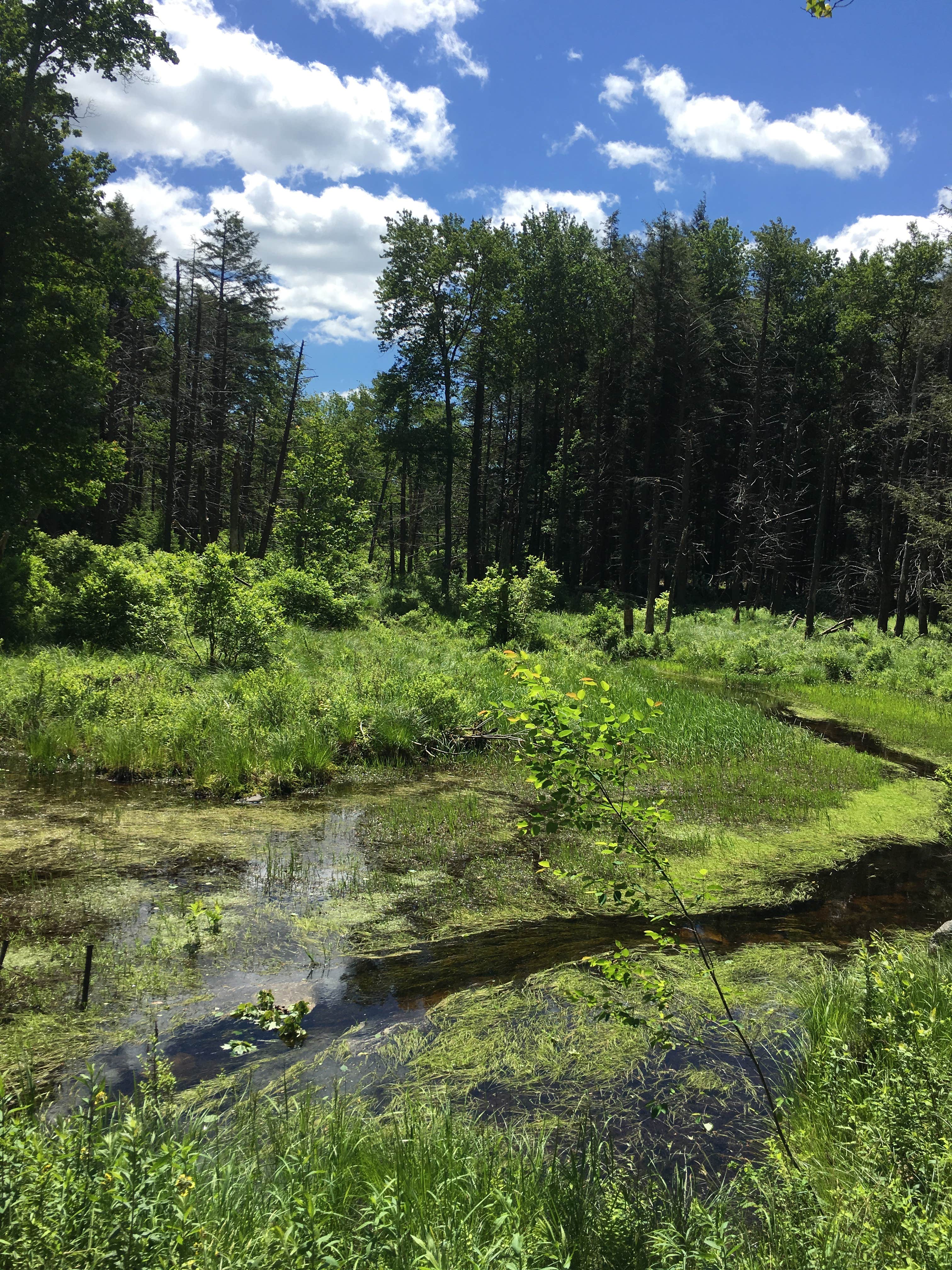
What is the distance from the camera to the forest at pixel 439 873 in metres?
2.87

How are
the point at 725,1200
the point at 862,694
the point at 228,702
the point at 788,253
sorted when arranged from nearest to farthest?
the point at 725,1200, the point at 228,702, the point at 862,694, the point at 788,253

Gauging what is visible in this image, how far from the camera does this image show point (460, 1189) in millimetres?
2986

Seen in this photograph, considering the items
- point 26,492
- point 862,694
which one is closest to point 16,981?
point 26,492

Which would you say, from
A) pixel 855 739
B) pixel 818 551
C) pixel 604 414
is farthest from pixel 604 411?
pixel 855 739

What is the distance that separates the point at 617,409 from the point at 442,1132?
39.0 m

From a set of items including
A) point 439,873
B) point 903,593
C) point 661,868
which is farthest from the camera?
point 903,593

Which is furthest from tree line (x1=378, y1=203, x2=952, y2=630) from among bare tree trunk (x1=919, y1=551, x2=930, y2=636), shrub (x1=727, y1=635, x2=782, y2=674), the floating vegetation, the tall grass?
the floating vegetation

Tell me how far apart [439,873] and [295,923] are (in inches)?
68.7

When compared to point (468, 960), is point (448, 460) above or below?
above

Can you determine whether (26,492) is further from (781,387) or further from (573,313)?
(781,387)

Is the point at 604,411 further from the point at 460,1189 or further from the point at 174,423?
the point at 460,1189

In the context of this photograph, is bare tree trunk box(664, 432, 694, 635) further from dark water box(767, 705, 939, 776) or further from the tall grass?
the tall grass

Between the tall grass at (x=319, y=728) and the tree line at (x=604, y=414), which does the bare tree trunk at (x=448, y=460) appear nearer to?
the tree line at (x=604, y=414)

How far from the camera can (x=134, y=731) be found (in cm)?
987
